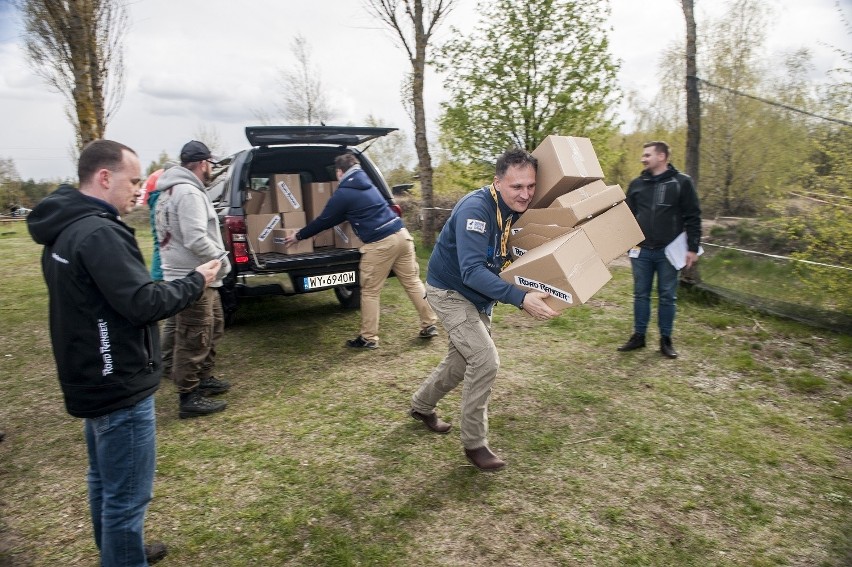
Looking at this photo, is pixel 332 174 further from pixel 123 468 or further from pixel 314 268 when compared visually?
pixel 123 468

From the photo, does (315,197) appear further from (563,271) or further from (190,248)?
(563,271)

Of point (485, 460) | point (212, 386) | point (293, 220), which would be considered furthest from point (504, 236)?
point (293, 220)

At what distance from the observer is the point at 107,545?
208 cm

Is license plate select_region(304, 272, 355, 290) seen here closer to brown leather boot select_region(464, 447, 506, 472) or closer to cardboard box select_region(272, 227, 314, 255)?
cardboard box select_region(272, 227, 314, 255)

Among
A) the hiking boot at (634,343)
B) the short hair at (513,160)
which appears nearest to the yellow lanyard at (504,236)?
the short hair at (513,160)

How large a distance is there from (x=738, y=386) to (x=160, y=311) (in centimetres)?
437

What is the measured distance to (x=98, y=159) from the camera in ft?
6.81

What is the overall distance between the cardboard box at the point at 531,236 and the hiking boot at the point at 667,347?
251 centimetres

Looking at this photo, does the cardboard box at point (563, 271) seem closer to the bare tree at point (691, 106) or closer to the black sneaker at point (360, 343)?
the black sneaker at point (360, 343)

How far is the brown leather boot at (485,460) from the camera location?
124 inches

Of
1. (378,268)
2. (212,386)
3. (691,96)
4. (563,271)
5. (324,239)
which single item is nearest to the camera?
(563,271)

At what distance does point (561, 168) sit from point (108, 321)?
2.33 m

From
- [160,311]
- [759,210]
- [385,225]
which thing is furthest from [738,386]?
[759,210]

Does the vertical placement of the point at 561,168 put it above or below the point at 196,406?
above
